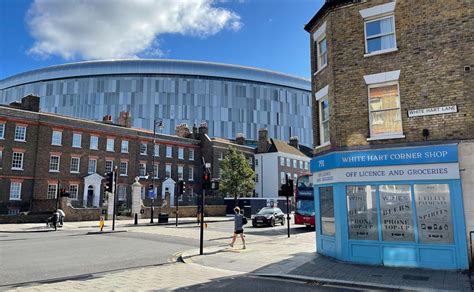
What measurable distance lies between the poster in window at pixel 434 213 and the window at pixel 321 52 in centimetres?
607

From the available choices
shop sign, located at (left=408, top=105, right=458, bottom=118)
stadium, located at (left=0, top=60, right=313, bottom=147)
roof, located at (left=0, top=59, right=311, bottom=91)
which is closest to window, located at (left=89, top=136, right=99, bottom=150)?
shop sign, located at (left=408, top=105, right=458, bottom=118)

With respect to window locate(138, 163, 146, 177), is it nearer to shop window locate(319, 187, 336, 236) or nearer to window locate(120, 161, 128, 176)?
window locate(120, 161, 128, 176)

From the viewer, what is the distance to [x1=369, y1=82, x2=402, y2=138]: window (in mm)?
12203

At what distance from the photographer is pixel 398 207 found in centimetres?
1163

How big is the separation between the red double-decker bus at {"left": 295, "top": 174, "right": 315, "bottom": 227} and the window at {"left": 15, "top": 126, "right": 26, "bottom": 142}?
1157 inches

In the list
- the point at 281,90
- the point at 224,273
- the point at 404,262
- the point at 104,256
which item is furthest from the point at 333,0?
the point at 281,90

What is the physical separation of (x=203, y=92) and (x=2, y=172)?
60944 millimetres

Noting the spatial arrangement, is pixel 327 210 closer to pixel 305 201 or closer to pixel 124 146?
pixel 305 201

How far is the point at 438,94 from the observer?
1146 cm

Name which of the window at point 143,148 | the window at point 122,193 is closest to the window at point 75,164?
the window at point 122,193

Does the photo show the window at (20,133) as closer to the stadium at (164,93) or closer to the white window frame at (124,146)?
the white window frame at (124,146)

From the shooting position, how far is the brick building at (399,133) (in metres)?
11.0

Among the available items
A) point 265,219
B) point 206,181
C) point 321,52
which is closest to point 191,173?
point 265,219

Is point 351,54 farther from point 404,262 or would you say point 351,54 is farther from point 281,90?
point 281,90
